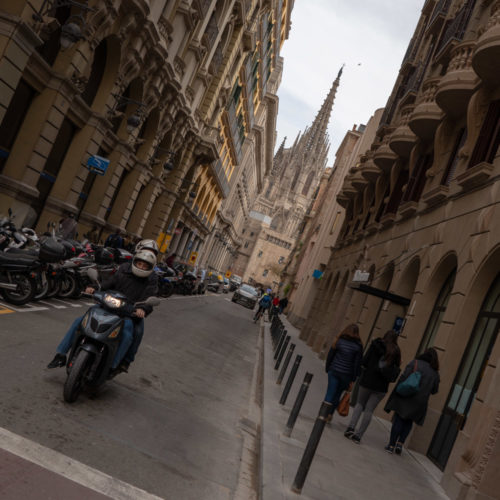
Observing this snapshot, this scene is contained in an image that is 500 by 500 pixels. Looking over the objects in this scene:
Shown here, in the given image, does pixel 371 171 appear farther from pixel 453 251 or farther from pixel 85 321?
pixel 85 321

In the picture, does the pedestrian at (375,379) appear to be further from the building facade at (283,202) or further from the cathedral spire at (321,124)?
the cathedral spire at (321,124)

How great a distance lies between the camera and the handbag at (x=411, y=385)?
27.6ft

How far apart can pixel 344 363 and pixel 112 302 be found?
402 cm

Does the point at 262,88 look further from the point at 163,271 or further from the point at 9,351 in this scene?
the point at 9,351

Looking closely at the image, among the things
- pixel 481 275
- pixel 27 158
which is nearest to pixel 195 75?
pixel 27 158

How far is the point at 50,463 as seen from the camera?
439 centimetres

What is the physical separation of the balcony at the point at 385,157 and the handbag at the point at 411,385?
39.9ft

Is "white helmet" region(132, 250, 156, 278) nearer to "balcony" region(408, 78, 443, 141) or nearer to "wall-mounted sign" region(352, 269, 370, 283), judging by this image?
Answer: "wall-mounted sign" region(352, 269, 370, 283)

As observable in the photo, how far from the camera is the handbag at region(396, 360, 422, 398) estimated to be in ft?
27.6

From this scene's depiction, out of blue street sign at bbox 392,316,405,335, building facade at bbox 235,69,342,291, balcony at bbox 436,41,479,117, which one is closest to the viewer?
balcony at bbox 436,41,479,117

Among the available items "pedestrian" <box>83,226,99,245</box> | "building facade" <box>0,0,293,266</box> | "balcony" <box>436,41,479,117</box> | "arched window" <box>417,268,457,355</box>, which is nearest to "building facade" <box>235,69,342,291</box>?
"building facade" <box>0,0,293,266</box>

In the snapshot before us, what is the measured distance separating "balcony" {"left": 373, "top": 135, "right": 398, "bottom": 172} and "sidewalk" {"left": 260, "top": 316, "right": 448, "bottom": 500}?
433 inches

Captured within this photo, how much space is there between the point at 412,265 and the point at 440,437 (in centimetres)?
559

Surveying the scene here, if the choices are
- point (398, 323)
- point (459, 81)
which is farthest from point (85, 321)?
point (398, 323)
